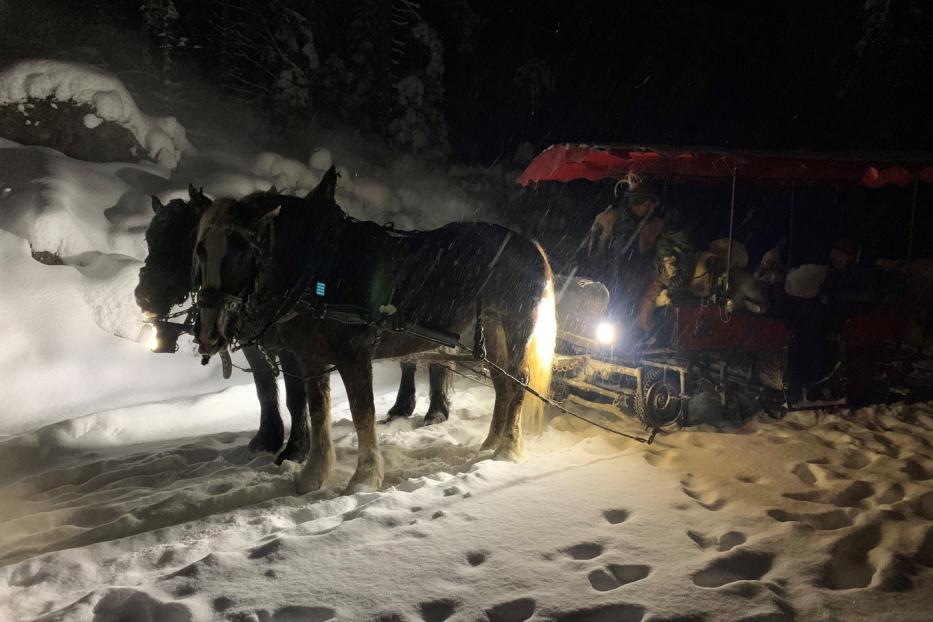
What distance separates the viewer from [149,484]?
4.30 metres

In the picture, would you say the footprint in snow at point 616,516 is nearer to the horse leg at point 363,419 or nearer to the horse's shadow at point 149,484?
the horse's shadow at point 149,484

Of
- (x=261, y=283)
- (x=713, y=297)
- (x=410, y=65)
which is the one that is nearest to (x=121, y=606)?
(x=261, y=283)

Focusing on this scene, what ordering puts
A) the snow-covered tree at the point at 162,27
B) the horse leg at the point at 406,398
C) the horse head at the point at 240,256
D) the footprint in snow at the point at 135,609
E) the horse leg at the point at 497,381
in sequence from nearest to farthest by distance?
the footprint in snow at the point at 135,609
the horse head at the point at 240,256
the horse leg at the point at 497,381
the horse leg at the point at 406,398
the snow-covered tree at the point at 162,27

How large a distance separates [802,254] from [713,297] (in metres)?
6.03

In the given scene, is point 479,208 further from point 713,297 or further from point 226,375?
point 226,375

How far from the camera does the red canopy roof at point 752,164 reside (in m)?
5.93

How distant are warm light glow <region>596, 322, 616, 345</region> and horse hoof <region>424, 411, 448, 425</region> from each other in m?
1.90

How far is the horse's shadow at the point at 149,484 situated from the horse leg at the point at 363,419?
0.22m

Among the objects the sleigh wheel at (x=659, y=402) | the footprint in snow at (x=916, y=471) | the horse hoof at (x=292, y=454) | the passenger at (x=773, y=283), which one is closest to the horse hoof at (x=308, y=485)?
the horse hoof at (x=292, y=454)

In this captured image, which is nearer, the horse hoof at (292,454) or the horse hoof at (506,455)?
the horse hoof at (506,455)

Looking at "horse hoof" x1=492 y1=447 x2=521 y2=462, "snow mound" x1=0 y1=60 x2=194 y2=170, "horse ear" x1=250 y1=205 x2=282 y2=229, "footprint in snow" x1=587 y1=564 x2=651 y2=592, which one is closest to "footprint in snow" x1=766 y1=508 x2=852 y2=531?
"footprint in snow" x1=587 y1=564 x2=651 y2=592

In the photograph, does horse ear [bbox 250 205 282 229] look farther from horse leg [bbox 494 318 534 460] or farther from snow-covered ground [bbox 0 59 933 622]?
horse leg [bbox 494 318 534 460]

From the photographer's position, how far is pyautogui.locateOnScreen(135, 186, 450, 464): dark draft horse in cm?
407

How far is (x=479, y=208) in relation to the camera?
15.9 metres
